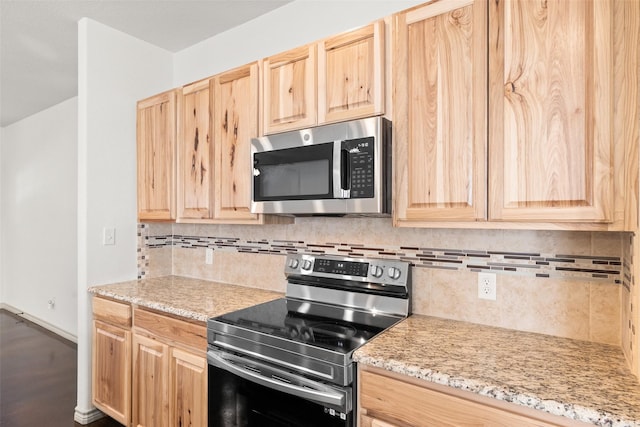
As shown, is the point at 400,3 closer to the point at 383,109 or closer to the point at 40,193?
the point at 383,109

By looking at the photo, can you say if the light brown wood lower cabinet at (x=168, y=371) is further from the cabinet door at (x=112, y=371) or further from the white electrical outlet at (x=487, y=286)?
the white electrical outlet at (x=487, y=286)

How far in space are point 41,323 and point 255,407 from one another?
14.8 ft

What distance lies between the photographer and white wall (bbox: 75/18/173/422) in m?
2.50

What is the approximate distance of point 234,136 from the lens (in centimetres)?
215

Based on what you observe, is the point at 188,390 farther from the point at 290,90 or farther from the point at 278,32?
the point at 278,32

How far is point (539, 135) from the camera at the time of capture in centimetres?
127

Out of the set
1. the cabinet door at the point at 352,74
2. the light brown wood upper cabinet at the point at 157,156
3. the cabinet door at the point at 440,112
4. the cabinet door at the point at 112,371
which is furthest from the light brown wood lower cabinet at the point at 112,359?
the cabinet door at the point at 440,112

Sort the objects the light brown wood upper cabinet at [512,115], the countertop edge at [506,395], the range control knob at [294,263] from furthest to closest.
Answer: the range control knob at [294,263], the light brown wood upper cabinet at [512,115], the countertop edge at [506,395]

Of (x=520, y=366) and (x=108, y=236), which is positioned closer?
(x=520, y=366)

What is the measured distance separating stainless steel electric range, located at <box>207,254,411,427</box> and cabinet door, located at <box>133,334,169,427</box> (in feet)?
1.35

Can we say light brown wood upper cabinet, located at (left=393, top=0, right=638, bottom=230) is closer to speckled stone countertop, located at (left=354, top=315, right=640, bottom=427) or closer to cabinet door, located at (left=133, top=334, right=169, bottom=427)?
speckled stone countertop, located at (left=354, top=315, right=640, bottom=427)

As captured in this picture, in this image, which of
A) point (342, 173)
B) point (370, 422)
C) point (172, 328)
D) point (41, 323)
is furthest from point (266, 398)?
point (41, 323)

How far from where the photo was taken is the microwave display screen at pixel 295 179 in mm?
1729

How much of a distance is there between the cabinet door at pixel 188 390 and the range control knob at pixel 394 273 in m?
0.97
